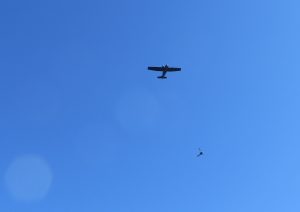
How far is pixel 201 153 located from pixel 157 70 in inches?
1023

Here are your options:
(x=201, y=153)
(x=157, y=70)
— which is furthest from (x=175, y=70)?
(x=201, y=153)

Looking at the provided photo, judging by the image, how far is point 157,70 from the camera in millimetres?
185750

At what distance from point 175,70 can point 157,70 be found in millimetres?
4996

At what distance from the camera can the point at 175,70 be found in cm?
18675

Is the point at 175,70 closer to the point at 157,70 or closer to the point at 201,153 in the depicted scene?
the point at 157,70

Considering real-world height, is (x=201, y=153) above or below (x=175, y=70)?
below

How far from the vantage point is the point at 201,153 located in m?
190

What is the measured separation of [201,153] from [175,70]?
24.0 meters

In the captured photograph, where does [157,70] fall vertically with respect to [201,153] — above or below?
above
